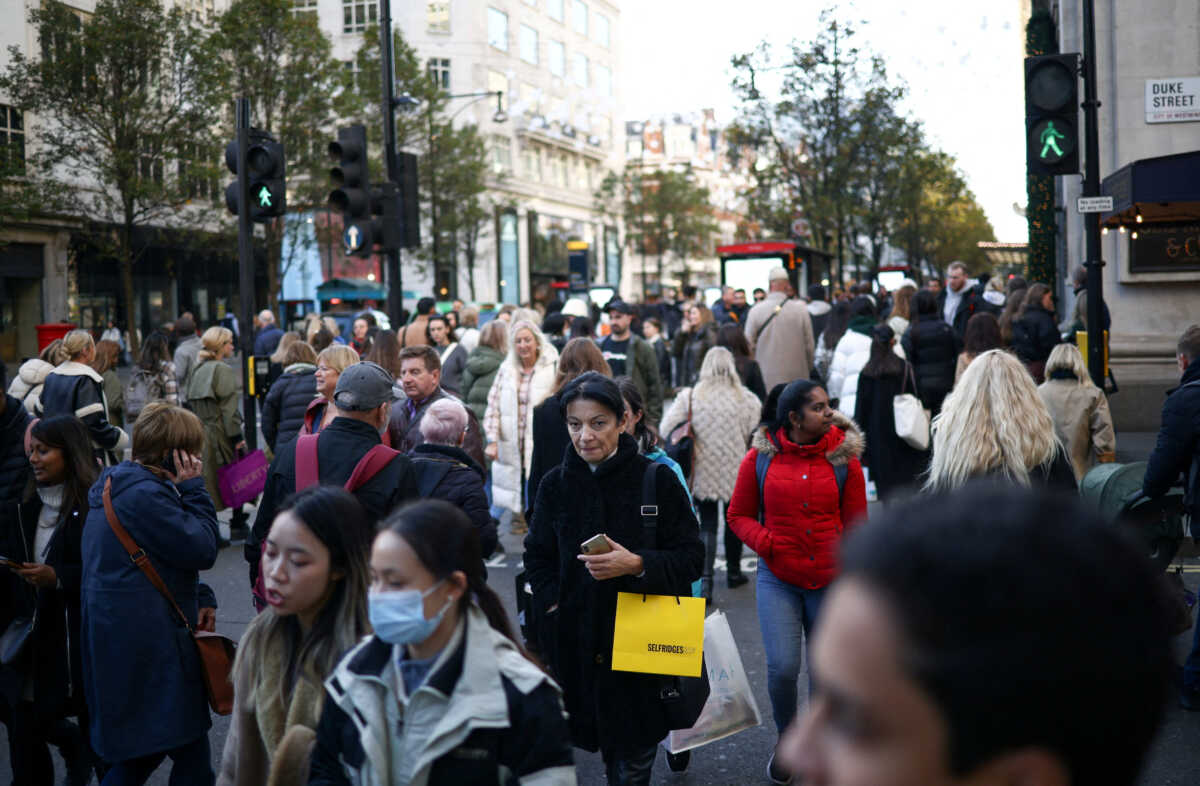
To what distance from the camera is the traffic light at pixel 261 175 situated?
10.8m

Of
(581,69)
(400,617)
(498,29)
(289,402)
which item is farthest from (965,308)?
(581,69)

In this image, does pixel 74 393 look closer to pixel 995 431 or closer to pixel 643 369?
pixel 643 369

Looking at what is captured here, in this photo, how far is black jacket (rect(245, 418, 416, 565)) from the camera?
181 inches

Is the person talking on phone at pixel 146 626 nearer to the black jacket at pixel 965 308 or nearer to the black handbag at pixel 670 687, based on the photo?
the black handbag at pixel 670 687

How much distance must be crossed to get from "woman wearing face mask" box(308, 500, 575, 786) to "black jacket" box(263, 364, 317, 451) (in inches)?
246

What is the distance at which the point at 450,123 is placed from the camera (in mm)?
45531

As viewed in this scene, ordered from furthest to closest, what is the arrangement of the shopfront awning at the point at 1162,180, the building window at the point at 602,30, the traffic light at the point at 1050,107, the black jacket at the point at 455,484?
1. the building window at the point at 602,30
2. the traffic light at the point at 1050,107
3. the shopfront awning at the point at 1162,180
4. the black jacket at the point at 455,484

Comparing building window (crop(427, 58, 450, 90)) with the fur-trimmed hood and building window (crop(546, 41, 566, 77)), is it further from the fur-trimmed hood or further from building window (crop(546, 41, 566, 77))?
the fur-trimmed hood

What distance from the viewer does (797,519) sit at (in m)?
5.11

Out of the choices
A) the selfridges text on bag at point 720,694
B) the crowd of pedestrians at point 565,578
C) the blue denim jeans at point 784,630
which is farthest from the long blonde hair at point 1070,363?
the selfridges text on bag at point 720,694

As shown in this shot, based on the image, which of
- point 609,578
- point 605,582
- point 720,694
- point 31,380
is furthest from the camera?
point 31,380

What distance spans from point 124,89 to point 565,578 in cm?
2883

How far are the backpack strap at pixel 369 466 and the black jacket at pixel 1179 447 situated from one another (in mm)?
3831

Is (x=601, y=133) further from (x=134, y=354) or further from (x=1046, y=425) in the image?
(x=1046, y=425)
